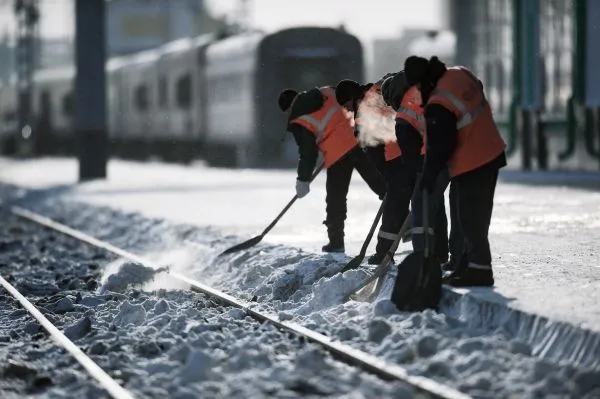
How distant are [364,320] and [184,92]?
30.2 metres

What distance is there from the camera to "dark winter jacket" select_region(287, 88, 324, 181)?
1230 cm

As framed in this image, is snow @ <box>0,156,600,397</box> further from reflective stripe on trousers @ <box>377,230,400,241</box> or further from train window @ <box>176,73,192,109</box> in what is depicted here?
train window @ <box>176,73,192,109</box>

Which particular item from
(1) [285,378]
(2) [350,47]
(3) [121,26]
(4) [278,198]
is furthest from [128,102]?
(3) [121,26]

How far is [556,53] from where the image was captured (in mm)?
28219

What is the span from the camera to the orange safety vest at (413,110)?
994 centimetres

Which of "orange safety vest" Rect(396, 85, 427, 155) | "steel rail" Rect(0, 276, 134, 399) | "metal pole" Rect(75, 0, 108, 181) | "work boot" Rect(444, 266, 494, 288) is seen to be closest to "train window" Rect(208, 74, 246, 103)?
"metal pole" Rect(75, 0, 108, 181)

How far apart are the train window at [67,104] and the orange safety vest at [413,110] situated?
42.2m

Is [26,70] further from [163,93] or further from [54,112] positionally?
[163,93]

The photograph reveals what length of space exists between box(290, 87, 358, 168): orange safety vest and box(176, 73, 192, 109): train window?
86.3 feet

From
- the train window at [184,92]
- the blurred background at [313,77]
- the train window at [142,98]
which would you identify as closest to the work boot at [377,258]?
the blurred background at [313,77]

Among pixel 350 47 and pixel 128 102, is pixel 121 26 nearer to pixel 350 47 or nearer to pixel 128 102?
pixel 128 102

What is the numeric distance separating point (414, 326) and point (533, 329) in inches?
36.8

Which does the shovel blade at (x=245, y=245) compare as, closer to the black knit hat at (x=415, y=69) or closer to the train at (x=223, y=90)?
the black knit hat at (x=415, y=69)

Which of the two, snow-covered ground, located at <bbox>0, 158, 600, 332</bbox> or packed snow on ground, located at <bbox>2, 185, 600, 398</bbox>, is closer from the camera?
packed snow on ground, located at <bbox>2, 185, 600, 398</bbox>
